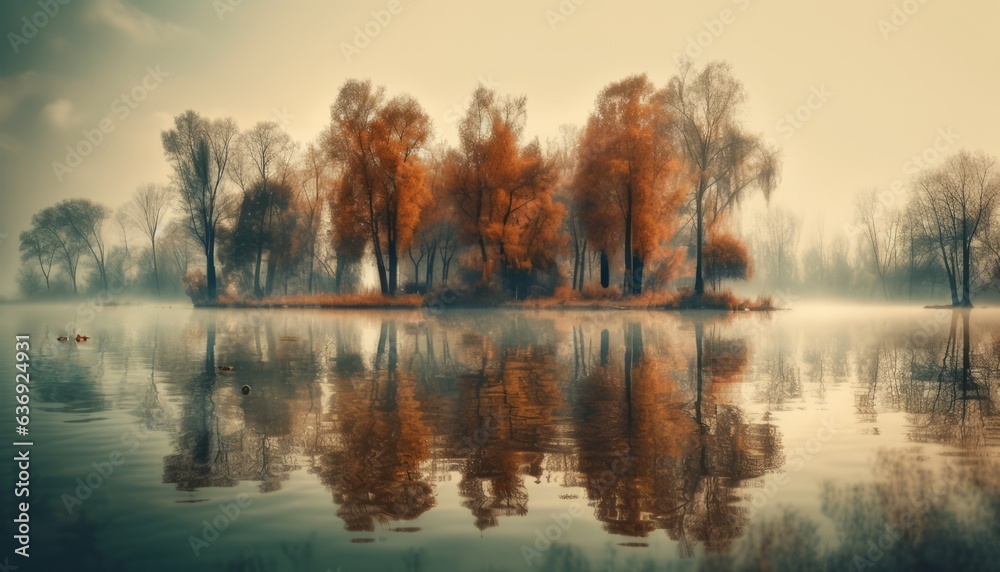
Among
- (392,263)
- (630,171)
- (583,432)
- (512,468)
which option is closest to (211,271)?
(392,263)

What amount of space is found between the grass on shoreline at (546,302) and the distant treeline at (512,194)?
75 cm

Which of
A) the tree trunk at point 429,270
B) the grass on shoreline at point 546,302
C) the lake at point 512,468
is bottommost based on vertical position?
the lake at point 512,468

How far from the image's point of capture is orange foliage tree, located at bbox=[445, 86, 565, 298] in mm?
50562

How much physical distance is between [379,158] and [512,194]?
10144 millimetres

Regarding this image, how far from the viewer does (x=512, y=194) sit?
51.2 m

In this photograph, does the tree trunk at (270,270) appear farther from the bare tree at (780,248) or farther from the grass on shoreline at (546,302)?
the bare tree at (780,248)

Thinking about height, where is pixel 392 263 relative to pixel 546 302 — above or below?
above

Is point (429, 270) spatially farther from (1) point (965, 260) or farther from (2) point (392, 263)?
(1) point (965, 260)

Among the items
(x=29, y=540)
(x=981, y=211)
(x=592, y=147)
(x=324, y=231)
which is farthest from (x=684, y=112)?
(x=29, y=540)

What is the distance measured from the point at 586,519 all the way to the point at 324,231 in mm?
69534

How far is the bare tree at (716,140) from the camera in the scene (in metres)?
47.2

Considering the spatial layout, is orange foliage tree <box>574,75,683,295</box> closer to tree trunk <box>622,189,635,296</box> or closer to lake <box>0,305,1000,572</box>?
tree trunk <box>622,189,635,296</box>

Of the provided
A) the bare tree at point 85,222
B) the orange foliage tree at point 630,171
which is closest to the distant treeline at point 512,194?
the orange foliage tree at point 630,171

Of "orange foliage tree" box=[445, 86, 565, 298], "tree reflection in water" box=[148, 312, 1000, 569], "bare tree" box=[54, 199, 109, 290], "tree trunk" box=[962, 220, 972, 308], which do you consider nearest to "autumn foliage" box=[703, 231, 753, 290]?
"orange foliage tree" box=[445, 86, 565, 298]
